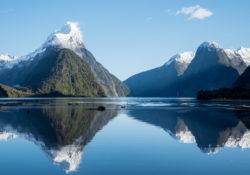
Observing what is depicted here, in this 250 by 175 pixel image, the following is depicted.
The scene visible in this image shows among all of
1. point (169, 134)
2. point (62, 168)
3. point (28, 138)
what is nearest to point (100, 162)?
point (62, 168)

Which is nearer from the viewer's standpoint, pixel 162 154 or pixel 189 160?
pixel 189 160

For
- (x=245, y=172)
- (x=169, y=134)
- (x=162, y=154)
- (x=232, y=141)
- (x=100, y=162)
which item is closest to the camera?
(x=245, y=172)

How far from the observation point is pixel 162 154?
149 ft

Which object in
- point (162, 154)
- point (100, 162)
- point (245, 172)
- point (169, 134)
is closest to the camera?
point (245, 172)

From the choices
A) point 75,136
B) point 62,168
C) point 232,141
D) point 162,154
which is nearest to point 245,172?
point 162,154

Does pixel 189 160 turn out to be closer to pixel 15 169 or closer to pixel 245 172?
pixel 245 172

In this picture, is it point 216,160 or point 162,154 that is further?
point 162,154

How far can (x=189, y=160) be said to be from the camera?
41531 mm

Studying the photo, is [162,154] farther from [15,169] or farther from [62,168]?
[15,169]

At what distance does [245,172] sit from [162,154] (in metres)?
11.6

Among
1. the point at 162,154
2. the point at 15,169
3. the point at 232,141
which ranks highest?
the point at 232,141

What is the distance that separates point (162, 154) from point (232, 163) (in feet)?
25.8

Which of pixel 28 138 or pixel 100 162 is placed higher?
pixel 28 138

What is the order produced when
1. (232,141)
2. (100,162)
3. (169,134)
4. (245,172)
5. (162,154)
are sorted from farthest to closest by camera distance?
(169,134) → (232,141) → (162,154) → (100,162) → (245,172)
